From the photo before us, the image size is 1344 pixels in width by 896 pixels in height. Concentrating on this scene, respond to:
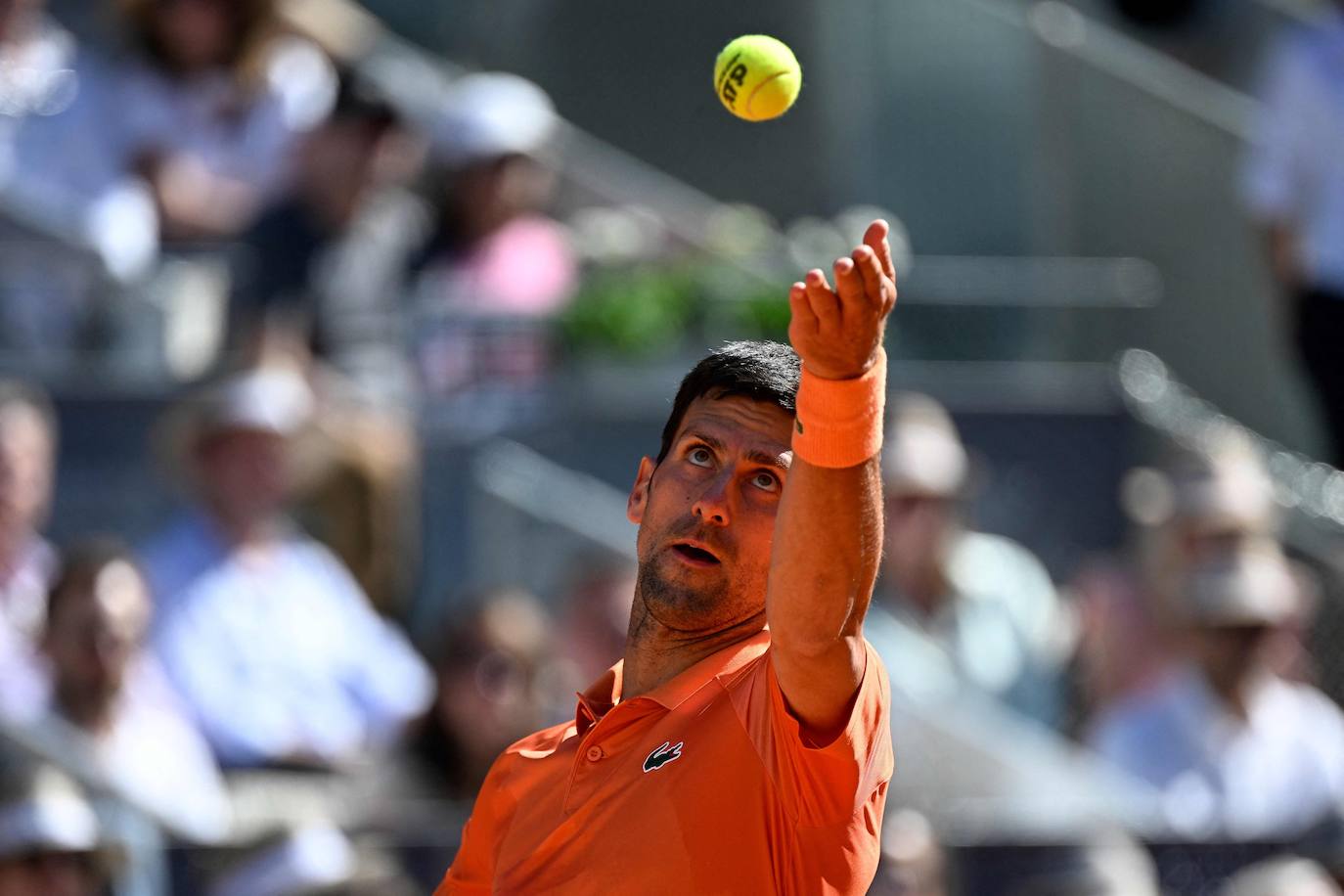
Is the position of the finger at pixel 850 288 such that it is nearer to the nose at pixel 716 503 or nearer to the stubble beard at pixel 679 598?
the nose at pixel 716 503

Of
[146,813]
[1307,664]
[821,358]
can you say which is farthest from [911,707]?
[821,358]

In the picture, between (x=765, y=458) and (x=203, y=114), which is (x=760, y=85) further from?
(x=203, y=114)

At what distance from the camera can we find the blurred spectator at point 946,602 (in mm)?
→ 7145

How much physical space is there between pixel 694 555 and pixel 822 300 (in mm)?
575

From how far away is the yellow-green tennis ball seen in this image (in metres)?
3.01

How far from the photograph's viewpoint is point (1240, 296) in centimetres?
971

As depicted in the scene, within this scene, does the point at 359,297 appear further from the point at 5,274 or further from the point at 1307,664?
the point at 1307,664

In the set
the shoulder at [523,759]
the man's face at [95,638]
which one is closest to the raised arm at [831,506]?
the shoulder at [523,759]

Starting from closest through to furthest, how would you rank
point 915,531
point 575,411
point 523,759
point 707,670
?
point 707,670 < point 523,759 < point 915,531 < point 575,411

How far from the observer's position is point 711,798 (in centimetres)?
276

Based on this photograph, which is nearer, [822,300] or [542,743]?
[822,300]

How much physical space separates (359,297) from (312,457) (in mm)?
988

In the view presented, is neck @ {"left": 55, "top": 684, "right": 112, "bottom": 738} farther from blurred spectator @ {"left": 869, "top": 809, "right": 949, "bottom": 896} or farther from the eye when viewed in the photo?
the eye

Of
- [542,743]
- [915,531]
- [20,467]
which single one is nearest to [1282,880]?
[915,531]
